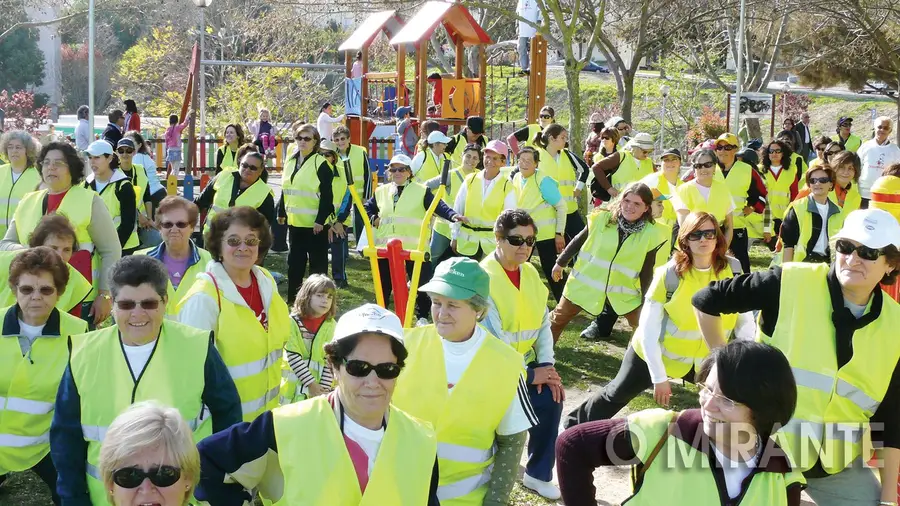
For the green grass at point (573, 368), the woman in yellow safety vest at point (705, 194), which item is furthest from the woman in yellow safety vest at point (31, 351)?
the woman in yellow safety vest at point (705, 194)

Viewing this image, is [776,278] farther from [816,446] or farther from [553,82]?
[553,82]

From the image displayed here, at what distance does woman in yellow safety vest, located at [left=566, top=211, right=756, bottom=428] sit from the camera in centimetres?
592

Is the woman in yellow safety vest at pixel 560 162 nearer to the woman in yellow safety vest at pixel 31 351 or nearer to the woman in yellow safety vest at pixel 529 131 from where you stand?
the woman in yellow safety vest at pixel 529 131

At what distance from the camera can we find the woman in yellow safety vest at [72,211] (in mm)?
7043

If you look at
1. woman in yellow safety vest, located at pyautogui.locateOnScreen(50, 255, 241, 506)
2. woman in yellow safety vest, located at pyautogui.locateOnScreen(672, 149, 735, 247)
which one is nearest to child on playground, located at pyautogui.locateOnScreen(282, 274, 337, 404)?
woman in yellow safety vest, located at pyautogui.locateOnScreen(50, 255, 241, 506)

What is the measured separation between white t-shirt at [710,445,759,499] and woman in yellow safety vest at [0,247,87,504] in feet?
10.1

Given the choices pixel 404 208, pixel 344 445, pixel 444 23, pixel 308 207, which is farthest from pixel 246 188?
pixel 444 23

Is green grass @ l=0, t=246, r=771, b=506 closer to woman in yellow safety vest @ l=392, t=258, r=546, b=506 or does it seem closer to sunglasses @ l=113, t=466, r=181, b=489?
woman in yellow safety vest @ l=392, t=258, r=546, b=506

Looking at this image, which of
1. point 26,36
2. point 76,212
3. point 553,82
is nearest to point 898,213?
point 76,212

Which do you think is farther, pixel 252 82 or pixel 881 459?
pixel 252 82

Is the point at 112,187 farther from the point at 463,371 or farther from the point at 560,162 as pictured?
the point at 463,371

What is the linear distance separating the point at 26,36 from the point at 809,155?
37.7m

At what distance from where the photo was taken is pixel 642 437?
313 cm

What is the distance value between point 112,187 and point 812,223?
6027 millimetres
